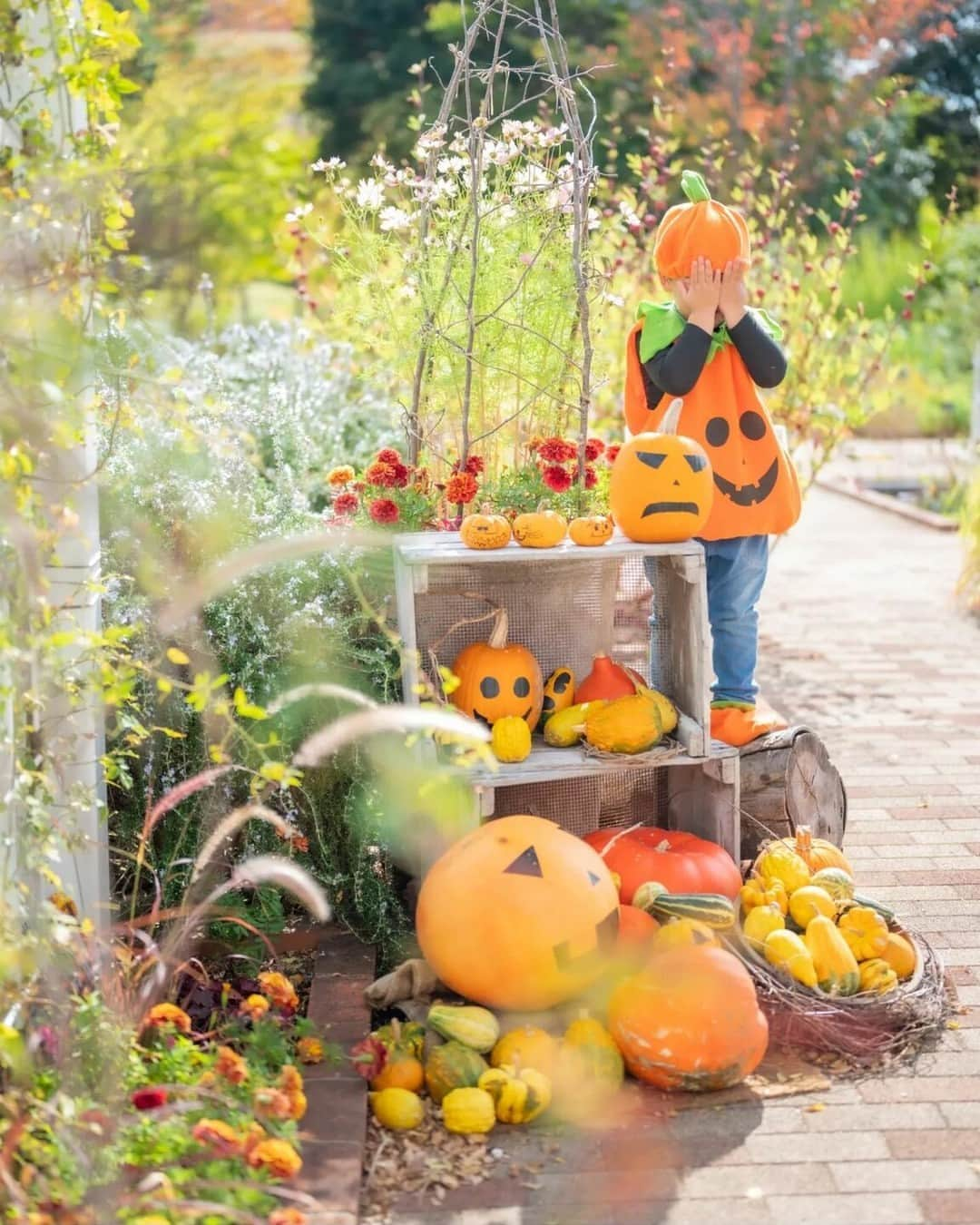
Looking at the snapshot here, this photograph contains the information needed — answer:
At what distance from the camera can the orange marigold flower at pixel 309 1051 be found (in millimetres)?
2992

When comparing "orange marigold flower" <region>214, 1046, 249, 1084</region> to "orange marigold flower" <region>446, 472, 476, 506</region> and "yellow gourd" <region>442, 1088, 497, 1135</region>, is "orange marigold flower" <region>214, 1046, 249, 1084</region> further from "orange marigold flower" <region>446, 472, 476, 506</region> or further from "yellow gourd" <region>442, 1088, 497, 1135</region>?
"orange marigold flower" <region>446, 472, 476, 506</region>

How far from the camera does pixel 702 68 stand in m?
17.7

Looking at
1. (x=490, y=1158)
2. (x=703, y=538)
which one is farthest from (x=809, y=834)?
(x=490, y=1158)

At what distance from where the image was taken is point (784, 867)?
11.8ft

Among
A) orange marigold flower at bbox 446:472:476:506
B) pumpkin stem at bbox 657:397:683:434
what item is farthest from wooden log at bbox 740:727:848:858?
orange marigold flower at bbox 446:472:476:506

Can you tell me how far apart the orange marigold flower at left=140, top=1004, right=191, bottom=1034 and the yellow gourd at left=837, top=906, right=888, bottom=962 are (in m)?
1.42

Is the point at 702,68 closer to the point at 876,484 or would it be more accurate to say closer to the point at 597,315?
the point at 876,484

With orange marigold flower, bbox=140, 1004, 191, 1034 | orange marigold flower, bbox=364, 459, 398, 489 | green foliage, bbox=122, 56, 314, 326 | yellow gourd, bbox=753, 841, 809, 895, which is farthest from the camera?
green foliage, bbox=122, 56, 314, 326

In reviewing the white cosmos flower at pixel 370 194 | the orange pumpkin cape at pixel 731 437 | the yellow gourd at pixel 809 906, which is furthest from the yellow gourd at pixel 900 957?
the white cosmos flower at pixel 370 194

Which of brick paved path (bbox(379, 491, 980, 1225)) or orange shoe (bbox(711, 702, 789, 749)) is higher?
orange shoe (bbox(711, 702, 789, 749))

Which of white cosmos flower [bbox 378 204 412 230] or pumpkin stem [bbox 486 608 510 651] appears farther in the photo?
white cosmos flower [bbox 378 204 412 230]

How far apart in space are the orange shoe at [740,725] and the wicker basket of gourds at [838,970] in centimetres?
48

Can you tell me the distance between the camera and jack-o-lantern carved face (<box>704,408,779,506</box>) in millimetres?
3816

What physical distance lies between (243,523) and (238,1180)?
5.98ft
